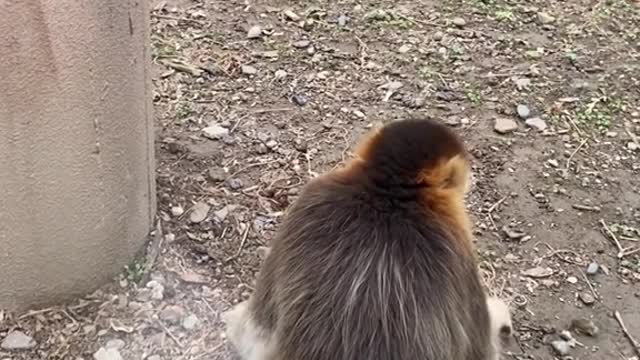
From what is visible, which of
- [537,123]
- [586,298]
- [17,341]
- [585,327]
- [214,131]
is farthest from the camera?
[537,123]

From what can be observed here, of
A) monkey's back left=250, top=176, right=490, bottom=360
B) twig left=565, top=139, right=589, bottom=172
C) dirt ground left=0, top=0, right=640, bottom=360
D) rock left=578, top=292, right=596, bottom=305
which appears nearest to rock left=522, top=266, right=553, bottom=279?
dirt ground left=0, top=0, right=640, bottom=360

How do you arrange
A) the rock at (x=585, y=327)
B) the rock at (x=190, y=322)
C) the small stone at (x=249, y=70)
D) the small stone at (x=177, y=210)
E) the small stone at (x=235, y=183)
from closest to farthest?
the rock at (x=190, y=322) < the rock at (x=585, y=327) < the small stone at (x=177, y=210) < the small stone at (x=235, y=183) < the small stone at (x=249, y=70)

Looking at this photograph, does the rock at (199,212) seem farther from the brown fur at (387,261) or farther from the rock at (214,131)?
the brown fur at (387,261)

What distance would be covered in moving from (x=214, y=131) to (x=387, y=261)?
168cm

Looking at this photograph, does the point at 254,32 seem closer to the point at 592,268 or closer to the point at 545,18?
the point at 545,18

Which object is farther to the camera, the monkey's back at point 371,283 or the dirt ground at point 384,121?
the dirt ground at point 384,121

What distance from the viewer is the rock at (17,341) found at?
10.2 ft

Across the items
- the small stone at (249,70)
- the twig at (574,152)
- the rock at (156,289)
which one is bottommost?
the rock at (156,289)

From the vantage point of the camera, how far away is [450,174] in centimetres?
249

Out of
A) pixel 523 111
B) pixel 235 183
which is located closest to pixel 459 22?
pixel 523 111

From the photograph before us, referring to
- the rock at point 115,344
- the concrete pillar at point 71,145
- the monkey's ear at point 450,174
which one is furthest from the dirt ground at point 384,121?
the monkey's ear at point 450,174

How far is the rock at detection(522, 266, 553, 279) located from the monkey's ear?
110 cm

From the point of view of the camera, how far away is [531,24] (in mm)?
4777

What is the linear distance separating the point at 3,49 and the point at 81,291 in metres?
0.93
